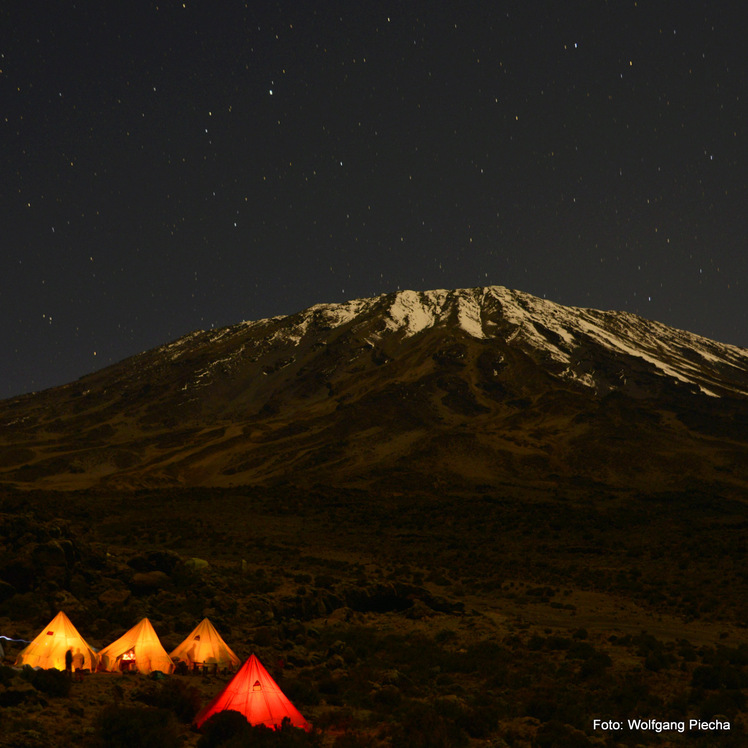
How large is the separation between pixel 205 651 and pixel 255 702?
14.7 ft

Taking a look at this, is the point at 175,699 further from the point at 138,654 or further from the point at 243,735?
the point at 138,654

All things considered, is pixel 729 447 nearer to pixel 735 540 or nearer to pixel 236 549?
pixel 735 540

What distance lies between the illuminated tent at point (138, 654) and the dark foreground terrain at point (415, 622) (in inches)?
22.6

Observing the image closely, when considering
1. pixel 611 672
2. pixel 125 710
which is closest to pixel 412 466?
pixel 611 672

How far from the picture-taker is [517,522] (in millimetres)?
45969

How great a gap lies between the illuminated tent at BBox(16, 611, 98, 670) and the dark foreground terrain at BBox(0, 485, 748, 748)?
529 mm

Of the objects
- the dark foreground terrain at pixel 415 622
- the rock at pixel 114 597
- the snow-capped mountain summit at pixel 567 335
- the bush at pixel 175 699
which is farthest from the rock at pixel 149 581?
the snow-capped mountain summit at pixel 567 335

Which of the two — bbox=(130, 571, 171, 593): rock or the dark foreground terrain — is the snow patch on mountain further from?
bbox=(130, 571, 171, 593): rock

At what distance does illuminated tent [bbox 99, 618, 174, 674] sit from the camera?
13.3 metres

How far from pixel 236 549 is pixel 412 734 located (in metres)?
27.8

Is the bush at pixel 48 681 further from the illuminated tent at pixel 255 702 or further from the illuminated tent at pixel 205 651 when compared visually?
the illuminated tent at pixel 205 651

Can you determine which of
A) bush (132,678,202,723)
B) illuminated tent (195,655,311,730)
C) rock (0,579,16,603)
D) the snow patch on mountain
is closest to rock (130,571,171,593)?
rock (0,579,16,603)

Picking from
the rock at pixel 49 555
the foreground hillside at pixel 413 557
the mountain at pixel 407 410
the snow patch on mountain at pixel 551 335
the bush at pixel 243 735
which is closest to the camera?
the bush at pixel 243 735

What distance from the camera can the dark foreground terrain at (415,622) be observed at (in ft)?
37.1
